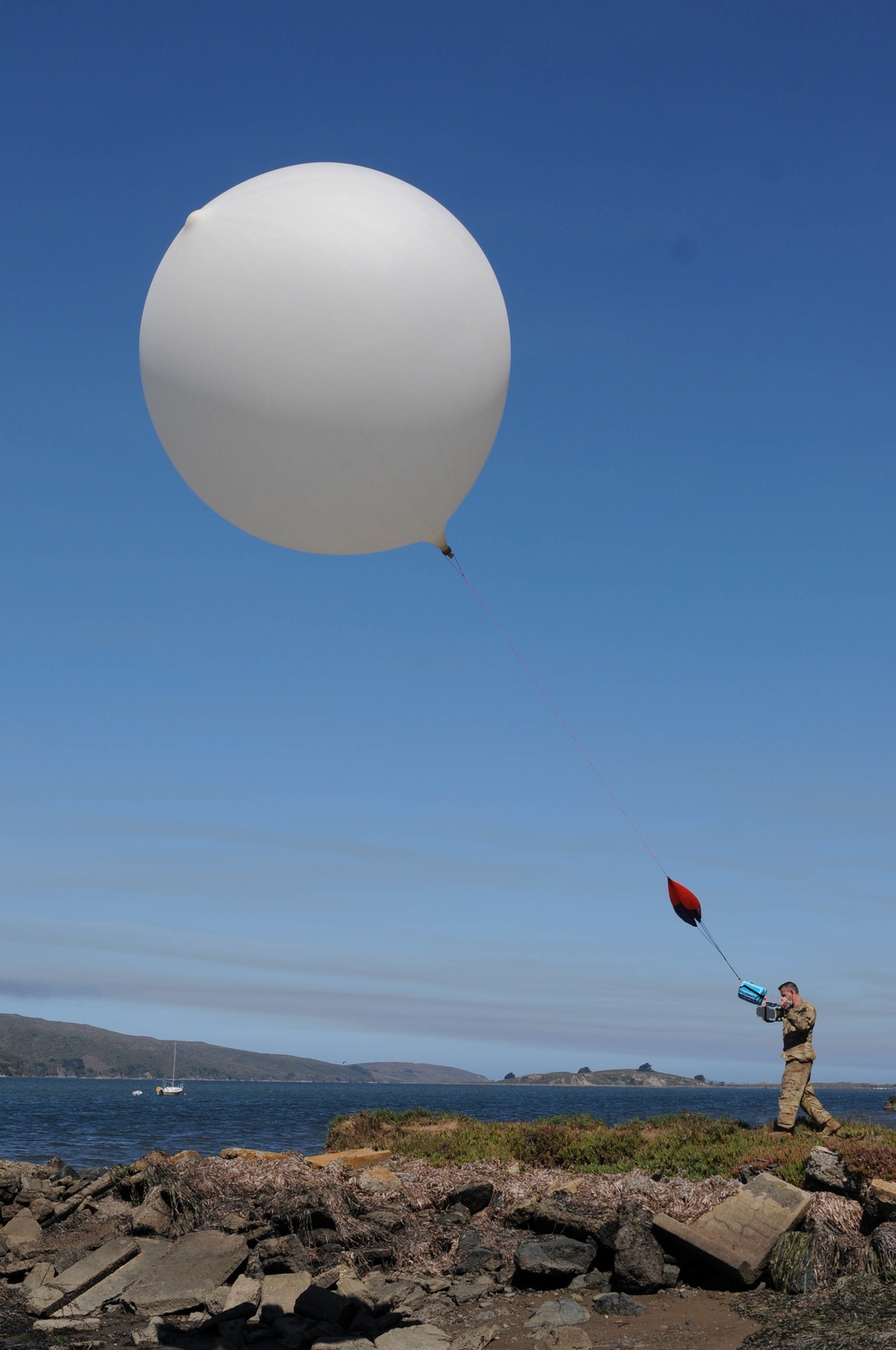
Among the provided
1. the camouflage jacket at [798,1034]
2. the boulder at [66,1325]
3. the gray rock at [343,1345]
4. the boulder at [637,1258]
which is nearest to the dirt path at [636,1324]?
the boulder at [637,1258]

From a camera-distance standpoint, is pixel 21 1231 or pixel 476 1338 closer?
pixel 476 1338

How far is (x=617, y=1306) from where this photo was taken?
984cm

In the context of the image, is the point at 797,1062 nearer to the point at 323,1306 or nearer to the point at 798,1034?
the point at 798,1034

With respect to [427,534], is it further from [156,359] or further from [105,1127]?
[105,1127]

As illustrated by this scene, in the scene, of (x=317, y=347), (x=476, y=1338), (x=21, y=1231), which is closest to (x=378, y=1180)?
(x=21, y=1231)

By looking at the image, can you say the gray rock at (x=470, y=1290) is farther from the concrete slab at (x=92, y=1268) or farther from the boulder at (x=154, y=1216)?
the boulder at (x=154, y=1216)

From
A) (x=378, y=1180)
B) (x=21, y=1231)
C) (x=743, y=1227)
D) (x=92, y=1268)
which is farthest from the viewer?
(x=378, y=1180)

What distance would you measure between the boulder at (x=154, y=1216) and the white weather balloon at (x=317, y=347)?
10.6 m

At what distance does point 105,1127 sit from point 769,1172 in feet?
134

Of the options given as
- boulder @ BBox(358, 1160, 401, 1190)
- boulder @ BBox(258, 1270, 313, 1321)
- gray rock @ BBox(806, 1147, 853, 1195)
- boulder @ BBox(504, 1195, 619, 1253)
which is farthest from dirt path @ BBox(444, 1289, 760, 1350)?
boulder @ BBox(358, 1160, 401, 1190)

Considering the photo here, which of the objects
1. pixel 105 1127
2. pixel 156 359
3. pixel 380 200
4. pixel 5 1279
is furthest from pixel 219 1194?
pixel 105 1127

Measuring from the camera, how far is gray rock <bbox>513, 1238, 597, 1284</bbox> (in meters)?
10.6

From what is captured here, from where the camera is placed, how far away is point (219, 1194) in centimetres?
1389

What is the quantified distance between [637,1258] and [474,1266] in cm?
193
